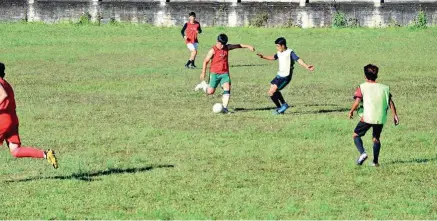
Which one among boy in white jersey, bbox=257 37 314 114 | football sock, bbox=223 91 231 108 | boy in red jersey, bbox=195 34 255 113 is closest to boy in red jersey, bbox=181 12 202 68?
boy in red jersey, bbox=195 34 255 113

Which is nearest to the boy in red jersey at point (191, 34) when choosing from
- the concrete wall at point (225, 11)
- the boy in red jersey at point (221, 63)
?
the boy in red jersey at point (221, 63)

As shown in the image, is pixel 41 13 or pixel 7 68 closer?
pixel 7 68

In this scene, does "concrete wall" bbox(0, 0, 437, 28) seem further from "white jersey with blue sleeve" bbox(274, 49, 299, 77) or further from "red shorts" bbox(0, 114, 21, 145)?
"red shorts" bbox(0, 114, 21, 145)

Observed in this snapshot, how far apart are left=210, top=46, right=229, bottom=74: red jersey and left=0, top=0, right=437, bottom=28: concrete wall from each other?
29134 millimetres

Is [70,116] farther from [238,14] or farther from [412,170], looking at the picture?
[238,14]

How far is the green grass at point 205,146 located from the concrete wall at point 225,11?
14.4 meters

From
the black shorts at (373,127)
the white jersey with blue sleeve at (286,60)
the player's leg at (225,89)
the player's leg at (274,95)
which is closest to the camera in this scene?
the black shorts at (373,127)

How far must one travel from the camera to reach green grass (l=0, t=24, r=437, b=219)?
12422mm

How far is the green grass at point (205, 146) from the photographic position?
12.4m

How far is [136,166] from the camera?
1526 cm

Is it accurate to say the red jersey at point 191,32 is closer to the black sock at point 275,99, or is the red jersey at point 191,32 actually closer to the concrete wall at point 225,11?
the black sock at point 275,99

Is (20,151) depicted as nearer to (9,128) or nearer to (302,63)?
(9,128)

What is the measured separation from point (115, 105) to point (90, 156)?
716 cm

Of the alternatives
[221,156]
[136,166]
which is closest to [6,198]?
[136,166]
